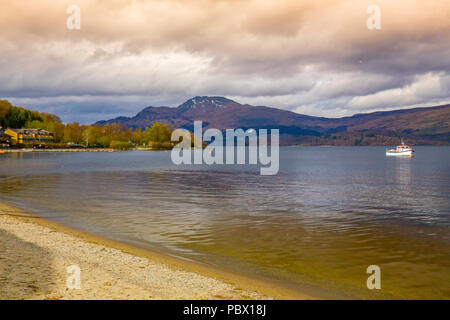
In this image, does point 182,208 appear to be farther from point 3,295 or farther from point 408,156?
point 408,156

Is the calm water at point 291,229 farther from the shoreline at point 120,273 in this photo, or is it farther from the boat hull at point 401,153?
the boat hull at point 401,153

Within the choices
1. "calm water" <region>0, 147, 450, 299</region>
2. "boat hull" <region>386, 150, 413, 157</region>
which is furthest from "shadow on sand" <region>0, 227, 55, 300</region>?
"boat hull" <region>386, 150, 413, 157</region>

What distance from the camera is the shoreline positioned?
11.9m

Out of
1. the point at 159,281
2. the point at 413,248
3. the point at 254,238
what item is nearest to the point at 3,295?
the point at 159,281

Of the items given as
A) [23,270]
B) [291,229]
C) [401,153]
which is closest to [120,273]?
[23,270]

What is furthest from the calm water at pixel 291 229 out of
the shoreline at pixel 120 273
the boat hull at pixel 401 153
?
the boat hull at pixel 401 153

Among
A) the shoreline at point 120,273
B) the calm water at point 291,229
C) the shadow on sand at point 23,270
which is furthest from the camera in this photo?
the calm water at point 291,229

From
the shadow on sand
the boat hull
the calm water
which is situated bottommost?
the calm water

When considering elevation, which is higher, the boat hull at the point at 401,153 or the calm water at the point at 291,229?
the boat hull at the point at 401,153

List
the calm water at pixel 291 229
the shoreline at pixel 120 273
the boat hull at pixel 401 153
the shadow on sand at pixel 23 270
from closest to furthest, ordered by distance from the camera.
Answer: the shadow on sand at pixel 23 270
the shoreline at pixel 120 273
the calm water at pixel 291 229
the boat hull at pixel 401 153

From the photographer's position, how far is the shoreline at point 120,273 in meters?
11.9

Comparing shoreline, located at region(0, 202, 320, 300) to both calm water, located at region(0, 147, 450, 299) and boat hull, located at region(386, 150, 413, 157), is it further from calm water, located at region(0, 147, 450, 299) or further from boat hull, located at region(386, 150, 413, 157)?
boat hull, located at region(386, 150, 413, 157)
